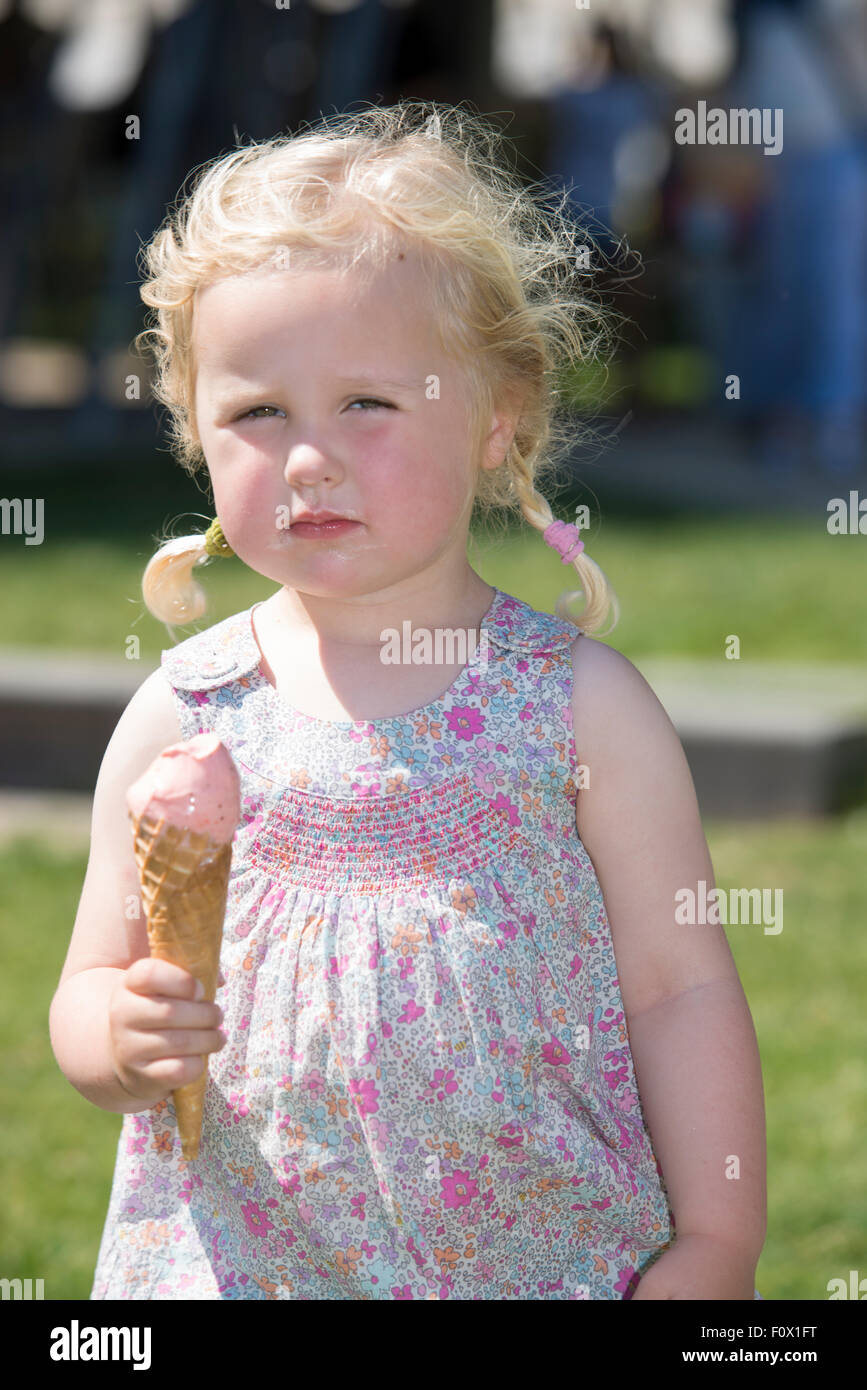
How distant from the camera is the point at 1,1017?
4.06 metres

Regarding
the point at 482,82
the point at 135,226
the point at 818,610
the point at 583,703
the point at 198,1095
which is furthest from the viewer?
the point at 482,82

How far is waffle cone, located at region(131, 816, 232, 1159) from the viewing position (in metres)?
1.63

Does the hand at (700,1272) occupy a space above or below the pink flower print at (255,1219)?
below

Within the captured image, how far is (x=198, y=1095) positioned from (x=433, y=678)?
1.62ft

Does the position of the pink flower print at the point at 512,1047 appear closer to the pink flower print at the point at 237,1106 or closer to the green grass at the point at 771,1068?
the pink flower print at the point at 237,1106

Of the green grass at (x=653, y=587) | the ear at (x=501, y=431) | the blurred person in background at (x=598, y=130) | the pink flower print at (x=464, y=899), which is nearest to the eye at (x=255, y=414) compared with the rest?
the ear at (x=501, y=431)

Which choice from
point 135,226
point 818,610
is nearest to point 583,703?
point 818,610

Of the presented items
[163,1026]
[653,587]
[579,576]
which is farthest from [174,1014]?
[653,587]

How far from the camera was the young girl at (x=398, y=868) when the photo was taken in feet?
5.81

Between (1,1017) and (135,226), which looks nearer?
(1,1017)

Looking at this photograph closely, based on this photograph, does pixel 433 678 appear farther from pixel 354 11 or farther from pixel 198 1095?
pixel 354 11

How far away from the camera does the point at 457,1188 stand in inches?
70.7

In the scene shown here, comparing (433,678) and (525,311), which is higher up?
(525,311)

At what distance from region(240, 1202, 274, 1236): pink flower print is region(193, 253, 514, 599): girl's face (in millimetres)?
640
